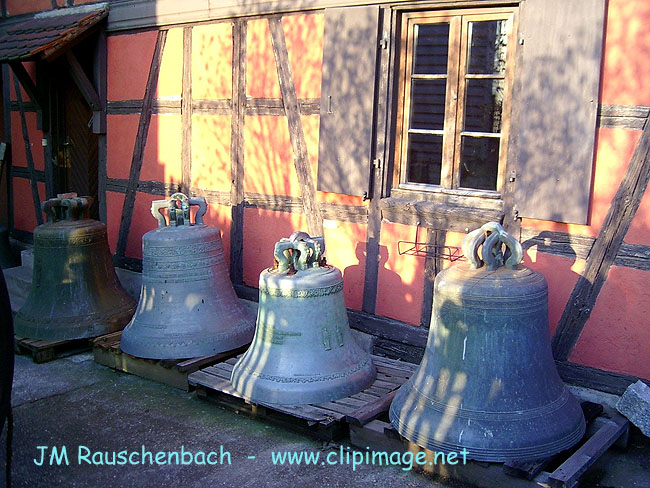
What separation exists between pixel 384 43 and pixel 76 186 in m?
5.01

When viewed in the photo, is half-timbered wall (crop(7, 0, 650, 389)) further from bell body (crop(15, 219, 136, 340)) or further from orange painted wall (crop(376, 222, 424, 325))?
bell body (crop(15, 219, 136, 340))

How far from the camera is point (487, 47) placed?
17.0 ft

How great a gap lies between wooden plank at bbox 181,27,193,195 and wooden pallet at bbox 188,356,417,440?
238cm

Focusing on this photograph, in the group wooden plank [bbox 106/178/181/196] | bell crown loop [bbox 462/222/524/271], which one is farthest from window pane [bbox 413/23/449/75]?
wooden plank [bbox 106/178/181/196]

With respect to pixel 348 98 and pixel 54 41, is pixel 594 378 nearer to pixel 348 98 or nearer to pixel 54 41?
pixel 348 98

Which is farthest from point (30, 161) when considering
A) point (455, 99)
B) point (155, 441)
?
point (455, 99)

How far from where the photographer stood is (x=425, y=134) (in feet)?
18.3

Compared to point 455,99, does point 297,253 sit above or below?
below

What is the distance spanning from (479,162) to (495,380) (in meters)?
1.81

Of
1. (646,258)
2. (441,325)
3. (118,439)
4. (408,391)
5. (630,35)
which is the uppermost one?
(630,35)

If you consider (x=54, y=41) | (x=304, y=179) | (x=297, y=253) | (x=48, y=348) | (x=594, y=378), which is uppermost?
(x=54, y=41)

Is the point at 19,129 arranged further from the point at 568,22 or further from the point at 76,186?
the point at 568,22

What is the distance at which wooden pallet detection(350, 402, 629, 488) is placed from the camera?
3.88 metres

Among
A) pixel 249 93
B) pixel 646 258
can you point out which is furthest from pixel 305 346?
pixel 249 93
